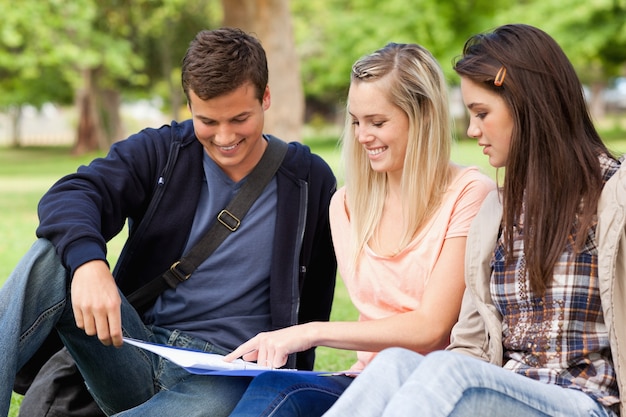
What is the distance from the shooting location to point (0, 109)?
4809cm

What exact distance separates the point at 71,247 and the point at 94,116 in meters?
29.1

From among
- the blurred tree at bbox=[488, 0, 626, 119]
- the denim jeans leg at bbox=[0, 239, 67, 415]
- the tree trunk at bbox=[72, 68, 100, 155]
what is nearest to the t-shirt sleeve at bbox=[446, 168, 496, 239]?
the denim jeans leg at bbox=[0, 239, 67, 415]

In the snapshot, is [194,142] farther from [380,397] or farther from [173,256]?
[380,397]

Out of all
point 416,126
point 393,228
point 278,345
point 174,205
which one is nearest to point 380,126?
point 416,126

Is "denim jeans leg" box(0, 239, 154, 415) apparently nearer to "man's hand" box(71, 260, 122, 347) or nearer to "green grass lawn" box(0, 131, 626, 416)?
"man's hand" box(71, 260, 122, 347)

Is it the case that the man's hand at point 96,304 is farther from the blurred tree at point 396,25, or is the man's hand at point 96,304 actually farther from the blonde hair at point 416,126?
the blurred tree at point 396,25

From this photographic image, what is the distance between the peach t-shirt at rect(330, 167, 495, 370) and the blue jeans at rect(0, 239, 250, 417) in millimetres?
484

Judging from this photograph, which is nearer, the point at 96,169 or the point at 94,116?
the point at 96,169

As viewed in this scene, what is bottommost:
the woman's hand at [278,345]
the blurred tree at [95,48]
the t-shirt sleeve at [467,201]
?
the woman's hand at [278,345]

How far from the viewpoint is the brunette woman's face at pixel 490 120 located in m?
2.48

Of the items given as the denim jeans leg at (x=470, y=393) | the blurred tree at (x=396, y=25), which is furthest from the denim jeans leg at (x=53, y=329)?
the blurred tree at (x=396, y=25)

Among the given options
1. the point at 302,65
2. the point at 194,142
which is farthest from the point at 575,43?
the point at 194,142

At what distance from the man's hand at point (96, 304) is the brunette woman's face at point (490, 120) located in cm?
117

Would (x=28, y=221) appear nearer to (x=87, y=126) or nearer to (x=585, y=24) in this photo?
(x=585, y=24)
